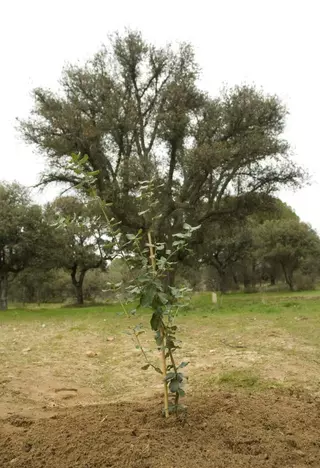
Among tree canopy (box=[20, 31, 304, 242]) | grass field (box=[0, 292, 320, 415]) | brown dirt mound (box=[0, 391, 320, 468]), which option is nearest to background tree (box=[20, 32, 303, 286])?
tree canopy (box=[20, 31, 304, 242])

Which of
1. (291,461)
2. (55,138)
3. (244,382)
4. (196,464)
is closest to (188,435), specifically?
(196,464)

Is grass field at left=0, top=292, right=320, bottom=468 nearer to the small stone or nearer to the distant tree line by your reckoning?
the small stone

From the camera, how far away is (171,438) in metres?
2.98

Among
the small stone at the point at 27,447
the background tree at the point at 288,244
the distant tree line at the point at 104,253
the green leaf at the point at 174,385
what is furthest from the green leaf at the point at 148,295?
the background tree at the point at 288,244

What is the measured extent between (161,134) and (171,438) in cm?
2053

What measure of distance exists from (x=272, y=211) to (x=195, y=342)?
53.9ft

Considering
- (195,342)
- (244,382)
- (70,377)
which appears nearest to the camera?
(244,382)

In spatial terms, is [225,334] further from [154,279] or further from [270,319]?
[154,279]

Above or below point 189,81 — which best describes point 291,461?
below

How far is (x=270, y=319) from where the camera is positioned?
44.0 feet

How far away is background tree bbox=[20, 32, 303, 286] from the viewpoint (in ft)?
67.4

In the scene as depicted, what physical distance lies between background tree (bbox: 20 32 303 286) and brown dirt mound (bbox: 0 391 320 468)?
55.2ft

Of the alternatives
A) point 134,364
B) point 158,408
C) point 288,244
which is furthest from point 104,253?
point 288,244

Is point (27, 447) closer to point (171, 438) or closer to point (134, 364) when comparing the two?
point (171, 438)
